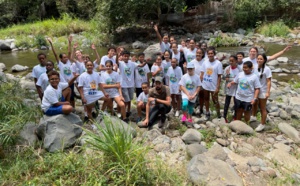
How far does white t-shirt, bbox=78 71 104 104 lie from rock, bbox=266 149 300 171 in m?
3.45

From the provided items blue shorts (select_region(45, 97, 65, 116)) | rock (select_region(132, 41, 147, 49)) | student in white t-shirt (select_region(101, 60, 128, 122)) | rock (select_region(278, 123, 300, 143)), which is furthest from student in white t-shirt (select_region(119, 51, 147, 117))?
rock (select_region(132, 41, 147, 49))

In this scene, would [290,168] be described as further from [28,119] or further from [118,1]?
[118,1]

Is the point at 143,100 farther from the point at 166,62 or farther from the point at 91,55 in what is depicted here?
the point at 91,55

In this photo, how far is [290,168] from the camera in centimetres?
414

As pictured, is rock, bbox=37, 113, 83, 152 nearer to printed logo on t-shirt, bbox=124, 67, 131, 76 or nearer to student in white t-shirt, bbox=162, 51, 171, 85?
printed logo on t-shirt, bbox=124, 67, 131, 76

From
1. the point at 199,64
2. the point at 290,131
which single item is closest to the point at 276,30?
the point at 199,64

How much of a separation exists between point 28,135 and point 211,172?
311 cm

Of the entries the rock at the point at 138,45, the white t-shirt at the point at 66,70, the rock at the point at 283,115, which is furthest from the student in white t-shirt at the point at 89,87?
the rock at the point at 138,45

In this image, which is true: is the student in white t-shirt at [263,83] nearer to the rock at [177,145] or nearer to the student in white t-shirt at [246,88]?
the student in white t-shirt at [246,88]

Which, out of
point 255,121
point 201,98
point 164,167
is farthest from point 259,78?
point 164,167

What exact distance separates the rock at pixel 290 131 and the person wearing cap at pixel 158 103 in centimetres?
239

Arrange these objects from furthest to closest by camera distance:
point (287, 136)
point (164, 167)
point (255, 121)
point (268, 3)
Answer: point (268, 3), point (255, 121), point (287, 136), point (164, 167)

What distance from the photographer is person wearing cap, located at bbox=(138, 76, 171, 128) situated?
17.6 feet

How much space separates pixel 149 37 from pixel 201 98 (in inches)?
564
